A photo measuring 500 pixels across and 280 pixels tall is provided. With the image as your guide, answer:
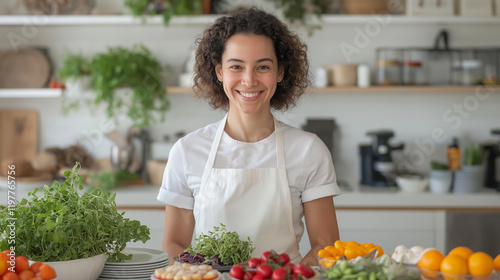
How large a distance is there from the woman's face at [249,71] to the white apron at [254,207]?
0.22m

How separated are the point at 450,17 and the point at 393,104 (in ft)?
2.28

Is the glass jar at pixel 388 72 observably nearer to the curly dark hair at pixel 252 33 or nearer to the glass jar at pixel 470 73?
the glass jar at pixel 470 73

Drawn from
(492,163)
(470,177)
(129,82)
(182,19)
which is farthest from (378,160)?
(129,82)

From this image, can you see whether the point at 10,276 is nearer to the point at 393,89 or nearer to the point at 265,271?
the point at 265,271

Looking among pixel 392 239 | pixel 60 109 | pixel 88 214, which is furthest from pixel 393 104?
pixel 88 214

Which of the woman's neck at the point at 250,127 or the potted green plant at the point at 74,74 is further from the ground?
the potted green plant at the point at 74,74

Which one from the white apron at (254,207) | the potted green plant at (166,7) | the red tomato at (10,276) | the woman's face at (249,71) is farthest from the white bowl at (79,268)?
the potted green plant at (166,7)

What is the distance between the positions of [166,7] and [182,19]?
0.13 metres

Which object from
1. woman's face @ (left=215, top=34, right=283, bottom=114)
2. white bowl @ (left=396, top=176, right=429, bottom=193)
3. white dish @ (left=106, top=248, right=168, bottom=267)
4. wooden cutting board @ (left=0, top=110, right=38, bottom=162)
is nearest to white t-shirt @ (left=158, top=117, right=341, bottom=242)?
woman's face @ (left=215, top=34, right=283, bottom=114)

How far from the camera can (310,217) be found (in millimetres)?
1936

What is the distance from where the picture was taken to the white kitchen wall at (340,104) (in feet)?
13.6

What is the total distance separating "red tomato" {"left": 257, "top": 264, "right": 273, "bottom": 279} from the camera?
1328mm

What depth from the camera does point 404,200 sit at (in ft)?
11.7

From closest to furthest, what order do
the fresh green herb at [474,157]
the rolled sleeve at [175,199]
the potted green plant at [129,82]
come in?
the rolled sleeve at [175,199]
the fresh green herb at [474,157]
the potted green plant at [129,82]
